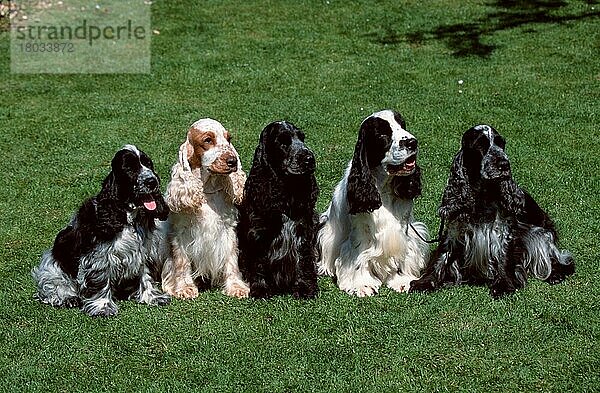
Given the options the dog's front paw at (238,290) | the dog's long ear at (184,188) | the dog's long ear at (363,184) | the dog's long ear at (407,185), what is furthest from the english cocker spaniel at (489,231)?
the dog's long ear at (184,188)

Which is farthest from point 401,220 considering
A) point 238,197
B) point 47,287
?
point 47,287

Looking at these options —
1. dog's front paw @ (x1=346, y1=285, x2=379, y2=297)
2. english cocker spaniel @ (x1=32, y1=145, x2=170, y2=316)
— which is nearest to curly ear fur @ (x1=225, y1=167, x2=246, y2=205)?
english cocker spaniel @ (x1=32, y1=145, x2=170, y2=316)

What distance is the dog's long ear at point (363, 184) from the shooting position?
6641 mm

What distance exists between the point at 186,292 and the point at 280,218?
1070 millimetres

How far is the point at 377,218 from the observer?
6.93 metres

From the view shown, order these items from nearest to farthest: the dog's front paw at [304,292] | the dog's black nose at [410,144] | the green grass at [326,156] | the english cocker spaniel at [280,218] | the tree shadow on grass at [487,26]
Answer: the green grass at [326,156] → the dog's black nose at [410,144] → the english cocker spaniel at [280,218] → the dog's front paw at [304,292] → the tree shadow on grass at [487,26]

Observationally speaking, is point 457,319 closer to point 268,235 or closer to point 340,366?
point 340,366

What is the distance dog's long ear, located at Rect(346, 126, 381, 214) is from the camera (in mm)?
6641

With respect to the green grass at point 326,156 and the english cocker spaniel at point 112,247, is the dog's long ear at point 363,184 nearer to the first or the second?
the green grass at point 326,156

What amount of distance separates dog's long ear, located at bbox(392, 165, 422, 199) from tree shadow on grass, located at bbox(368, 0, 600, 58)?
27.2 feet

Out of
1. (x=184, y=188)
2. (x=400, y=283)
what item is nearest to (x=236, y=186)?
(x=184, y=188)

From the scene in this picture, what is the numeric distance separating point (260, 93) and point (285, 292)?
670 cm

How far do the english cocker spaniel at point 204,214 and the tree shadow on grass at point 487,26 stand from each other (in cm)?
862

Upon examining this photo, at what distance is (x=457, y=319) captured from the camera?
667cm
